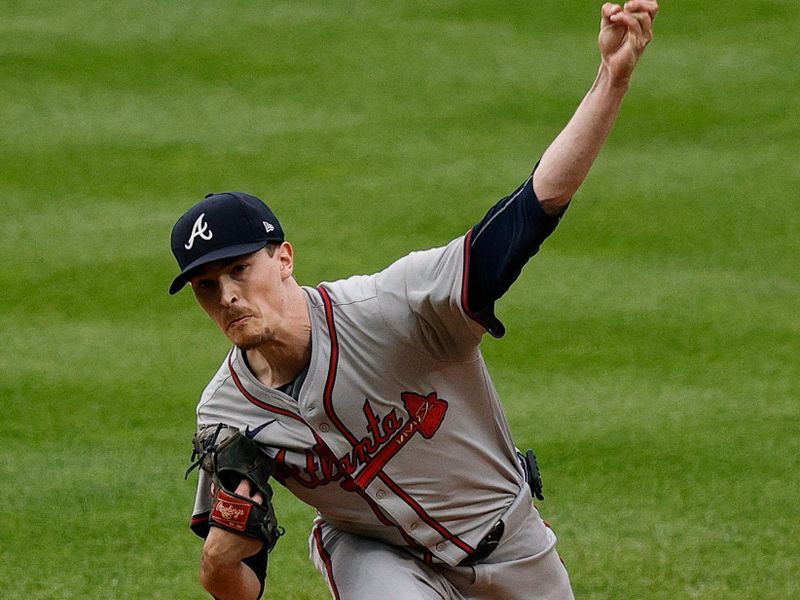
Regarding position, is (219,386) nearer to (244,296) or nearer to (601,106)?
(244,296)

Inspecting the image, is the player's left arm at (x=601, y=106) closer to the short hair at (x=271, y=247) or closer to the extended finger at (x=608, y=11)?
the extended finger at (x=608, y=11)

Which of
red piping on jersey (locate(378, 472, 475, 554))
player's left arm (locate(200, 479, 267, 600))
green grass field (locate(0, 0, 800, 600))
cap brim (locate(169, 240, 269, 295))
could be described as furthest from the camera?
green grass field (locate(0, 0, 800, 600))

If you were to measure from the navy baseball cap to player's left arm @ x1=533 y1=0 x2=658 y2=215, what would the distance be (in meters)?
0.86

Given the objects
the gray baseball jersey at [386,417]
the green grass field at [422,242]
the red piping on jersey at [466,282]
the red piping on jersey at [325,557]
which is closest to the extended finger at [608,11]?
the red piping on jersey at [466,282]

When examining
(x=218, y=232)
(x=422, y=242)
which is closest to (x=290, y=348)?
(x=218, y=232)

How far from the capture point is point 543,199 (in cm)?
321

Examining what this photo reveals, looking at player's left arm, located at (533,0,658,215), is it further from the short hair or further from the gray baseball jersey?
the short hair

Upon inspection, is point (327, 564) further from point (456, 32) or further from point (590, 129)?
point (456, 32)

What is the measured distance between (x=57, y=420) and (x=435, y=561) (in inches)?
143

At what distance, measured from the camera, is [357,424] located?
3801 millimetres

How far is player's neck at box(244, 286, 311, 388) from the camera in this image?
3.77 meters

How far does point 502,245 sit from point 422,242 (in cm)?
563

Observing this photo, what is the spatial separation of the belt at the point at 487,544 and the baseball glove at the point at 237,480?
1.93 feet

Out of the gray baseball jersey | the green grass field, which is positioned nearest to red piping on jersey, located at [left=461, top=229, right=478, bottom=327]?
the gray baseball jersey
